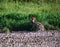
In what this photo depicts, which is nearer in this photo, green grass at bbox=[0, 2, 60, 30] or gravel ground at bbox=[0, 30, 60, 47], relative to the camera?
gravel ground at bbox=[0, 30, 60, 47]

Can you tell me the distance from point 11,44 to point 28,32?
2146mm

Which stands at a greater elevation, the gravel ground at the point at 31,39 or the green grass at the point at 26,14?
the gravel ground at the point at 31,39

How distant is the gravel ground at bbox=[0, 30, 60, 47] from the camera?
10863 millimetres

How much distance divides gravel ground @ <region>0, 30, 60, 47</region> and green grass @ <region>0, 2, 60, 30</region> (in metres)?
1.08

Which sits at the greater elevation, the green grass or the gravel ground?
the gravel ground

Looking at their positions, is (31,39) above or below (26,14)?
above

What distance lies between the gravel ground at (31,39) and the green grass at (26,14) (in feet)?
3.53

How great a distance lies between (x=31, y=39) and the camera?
11531mm

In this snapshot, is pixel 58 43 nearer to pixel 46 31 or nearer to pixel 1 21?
pixel 46 31

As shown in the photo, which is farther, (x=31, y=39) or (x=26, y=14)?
(x=26, y=14)

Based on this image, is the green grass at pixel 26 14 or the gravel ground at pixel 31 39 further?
the green grass at pixel 26 14

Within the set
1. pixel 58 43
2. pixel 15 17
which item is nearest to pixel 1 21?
pixel 15 17

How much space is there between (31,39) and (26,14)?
122 inches

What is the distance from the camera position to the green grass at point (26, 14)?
13820 mm
